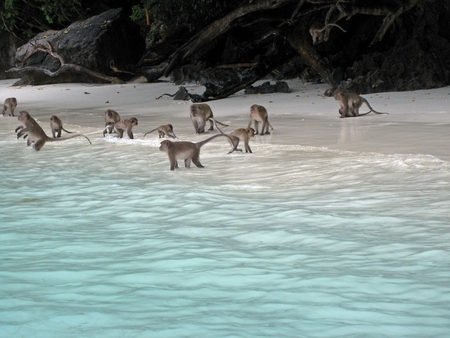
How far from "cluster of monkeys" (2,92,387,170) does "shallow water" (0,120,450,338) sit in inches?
11.6

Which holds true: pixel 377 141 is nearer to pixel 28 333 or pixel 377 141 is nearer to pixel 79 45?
pixel 28 333

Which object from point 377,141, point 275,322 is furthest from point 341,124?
point 275,322

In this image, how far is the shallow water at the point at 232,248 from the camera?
4.16 metres

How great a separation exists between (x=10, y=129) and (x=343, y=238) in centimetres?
1031

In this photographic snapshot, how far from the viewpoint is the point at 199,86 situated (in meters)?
21.0

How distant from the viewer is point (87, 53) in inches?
1000

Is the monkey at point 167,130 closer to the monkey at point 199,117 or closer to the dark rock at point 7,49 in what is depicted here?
the monkey at point 199,117

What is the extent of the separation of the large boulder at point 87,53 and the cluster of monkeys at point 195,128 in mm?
12424

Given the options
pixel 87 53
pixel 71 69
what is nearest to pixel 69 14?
pixel 71 69

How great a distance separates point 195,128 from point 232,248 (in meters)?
6.57

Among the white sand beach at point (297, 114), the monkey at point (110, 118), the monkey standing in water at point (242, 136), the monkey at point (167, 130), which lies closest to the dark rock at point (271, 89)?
the white sand beach at point (297, 114)

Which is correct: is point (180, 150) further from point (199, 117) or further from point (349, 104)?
point (349, 104)

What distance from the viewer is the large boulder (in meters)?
25.4

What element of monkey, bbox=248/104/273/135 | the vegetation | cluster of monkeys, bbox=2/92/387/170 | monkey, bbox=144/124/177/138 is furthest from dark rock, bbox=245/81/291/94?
monkey, bbox=144/124/177/138
